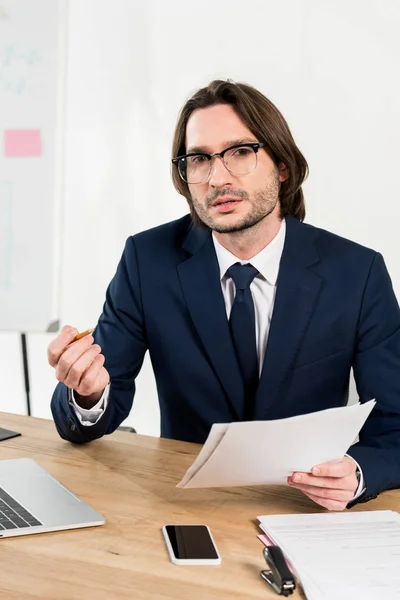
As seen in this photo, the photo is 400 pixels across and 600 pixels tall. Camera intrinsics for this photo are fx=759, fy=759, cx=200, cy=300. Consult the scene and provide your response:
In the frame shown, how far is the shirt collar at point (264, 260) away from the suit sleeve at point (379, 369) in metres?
0.22

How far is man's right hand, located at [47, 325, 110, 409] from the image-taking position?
1.34m

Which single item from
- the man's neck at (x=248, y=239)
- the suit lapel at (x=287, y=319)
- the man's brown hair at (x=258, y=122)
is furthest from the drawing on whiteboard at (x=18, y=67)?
the suit lapel at (x=287, y=319)

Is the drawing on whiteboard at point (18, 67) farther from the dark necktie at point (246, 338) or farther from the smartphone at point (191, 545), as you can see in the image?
the smartphone at point (191, 545)

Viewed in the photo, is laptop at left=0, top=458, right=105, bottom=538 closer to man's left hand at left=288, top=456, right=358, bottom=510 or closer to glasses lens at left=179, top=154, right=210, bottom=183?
man's left hand at left=288, top=456, right=358, bottom=510

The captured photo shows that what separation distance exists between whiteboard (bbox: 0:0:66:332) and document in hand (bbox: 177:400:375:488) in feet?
5.74

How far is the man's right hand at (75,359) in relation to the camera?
134 centimetres

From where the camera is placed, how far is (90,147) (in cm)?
325

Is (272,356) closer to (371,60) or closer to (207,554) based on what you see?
(207,554)

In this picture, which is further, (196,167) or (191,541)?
(196,167)

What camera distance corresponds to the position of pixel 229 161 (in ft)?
5.74

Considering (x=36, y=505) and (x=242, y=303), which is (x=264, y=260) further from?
(x=36, y=505)

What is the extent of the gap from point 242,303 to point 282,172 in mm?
417

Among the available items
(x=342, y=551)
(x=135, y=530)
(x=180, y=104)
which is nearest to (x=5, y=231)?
(x=180, y=104)

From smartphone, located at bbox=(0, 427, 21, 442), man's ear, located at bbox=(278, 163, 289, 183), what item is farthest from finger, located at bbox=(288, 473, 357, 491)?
man's ear, located at bbox=(278, 163, 289, 183)
